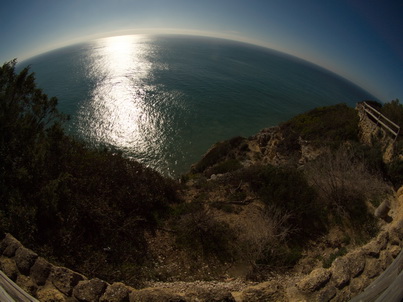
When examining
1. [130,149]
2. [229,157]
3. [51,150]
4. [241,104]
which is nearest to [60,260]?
[51,150]

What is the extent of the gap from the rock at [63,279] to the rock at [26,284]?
0.81 ft

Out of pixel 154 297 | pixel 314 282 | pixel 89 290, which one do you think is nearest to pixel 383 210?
pixel 314 282

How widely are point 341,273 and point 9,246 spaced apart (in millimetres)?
6739

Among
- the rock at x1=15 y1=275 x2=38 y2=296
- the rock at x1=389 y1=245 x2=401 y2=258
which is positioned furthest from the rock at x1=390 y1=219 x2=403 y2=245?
the rock at x1=15 y1=275 x2=38 y2=296

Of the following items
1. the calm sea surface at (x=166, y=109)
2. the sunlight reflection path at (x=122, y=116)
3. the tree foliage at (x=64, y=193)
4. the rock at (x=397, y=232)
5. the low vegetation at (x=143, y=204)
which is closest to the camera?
the rock at (x=397, y=232)

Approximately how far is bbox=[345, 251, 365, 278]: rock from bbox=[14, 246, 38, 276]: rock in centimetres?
623

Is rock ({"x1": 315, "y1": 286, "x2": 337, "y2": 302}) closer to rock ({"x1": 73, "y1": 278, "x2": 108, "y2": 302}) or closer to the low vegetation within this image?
the low vegetation

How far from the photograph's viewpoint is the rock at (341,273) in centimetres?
359

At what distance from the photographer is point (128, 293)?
135 inches

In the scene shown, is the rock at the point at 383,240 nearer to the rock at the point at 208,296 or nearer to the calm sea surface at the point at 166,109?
the rock at the point at 208,296

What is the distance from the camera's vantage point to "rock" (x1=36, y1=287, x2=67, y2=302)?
3.18 m

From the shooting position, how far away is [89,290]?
3283 millimetres

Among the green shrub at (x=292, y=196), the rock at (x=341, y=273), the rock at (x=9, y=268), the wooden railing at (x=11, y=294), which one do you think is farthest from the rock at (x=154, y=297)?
the green shrub at (x=292, y=196)

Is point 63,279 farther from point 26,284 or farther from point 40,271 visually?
point 26,284
